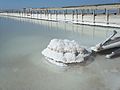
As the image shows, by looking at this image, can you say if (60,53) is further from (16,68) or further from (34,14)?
(34,14)

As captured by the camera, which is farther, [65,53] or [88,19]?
[88,19]

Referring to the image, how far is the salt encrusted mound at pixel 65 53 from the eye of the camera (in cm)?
1144

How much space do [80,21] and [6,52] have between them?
1892cm

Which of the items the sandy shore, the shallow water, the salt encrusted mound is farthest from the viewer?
the sandy shore

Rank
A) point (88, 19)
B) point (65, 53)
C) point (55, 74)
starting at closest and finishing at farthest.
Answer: point (55, 74) → point (65, 53) → point (88, 19)

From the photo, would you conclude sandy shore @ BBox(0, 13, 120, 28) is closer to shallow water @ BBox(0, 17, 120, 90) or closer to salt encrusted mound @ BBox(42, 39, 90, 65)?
shallow water @ BBox(0, 17, 120, 90)

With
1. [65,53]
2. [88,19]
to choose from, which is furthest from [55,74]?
[88,19]

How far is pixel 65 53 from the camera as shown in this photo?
11.8 metres

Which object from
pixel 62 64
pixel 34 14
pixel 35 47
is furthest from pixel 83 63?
pixel 34 14

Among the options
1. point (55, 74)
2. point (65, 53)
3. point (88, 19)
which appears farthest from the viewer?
point (88, 19)

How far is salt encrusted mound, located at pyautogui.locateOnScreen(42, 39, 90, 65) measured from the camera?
11.4 metres

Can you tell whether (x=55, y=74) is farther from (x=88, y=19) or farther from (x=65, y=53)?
(x=88, y=19)

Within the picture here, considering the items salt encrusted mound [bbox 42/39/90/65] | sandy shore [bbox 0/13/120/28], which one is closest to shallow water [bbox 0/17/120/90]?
salt encrusted mound [bbox 42/39/90/65]

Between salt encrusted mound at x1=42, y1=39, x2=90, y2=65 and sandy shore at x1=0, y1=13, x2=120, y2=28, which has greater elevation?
sandy shore at x1=0, y1=13, x2=120, y2=28
